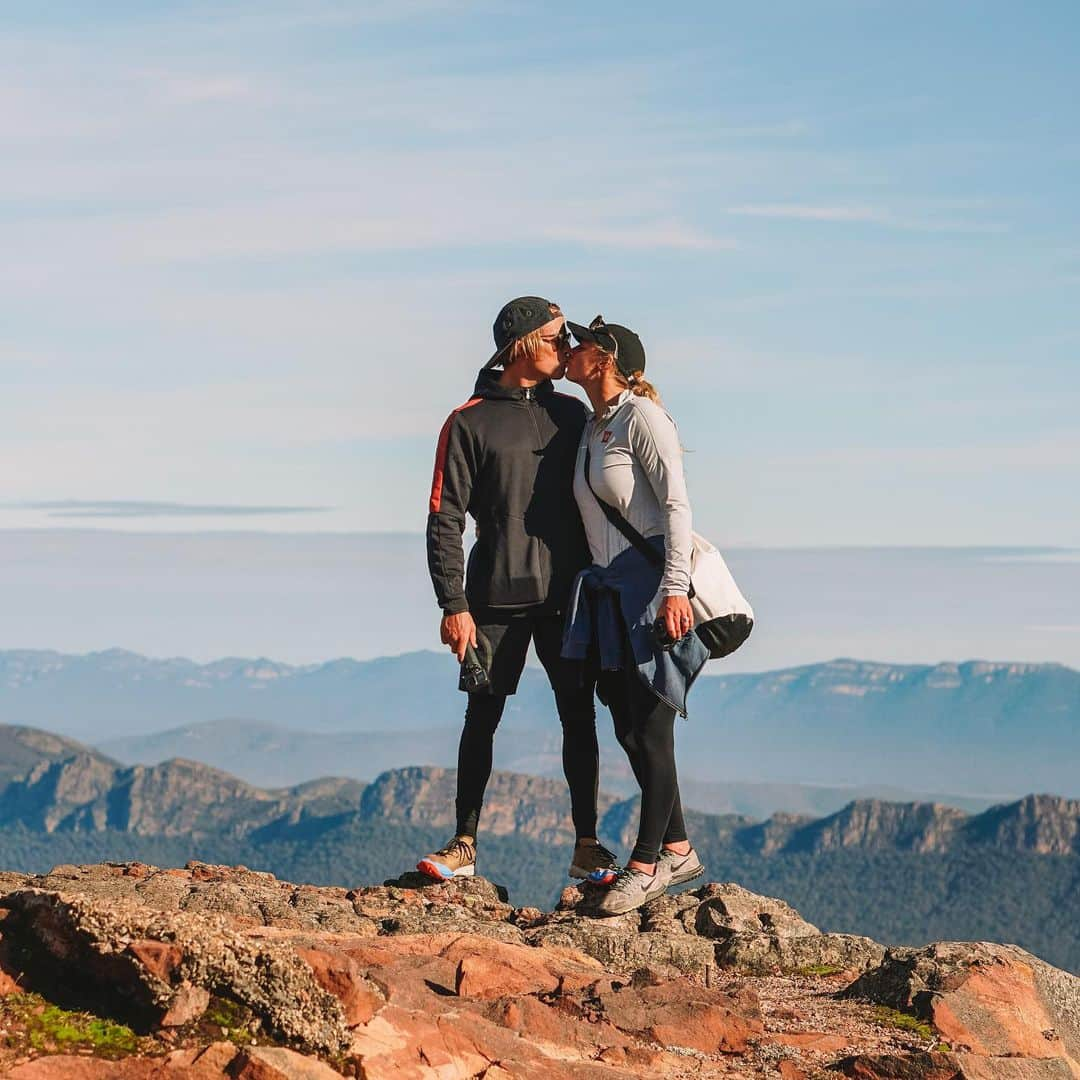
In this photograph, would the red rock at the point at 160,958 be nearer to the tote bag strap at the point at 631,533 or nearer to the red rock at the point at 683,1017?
the red rock at the point at 683,1017

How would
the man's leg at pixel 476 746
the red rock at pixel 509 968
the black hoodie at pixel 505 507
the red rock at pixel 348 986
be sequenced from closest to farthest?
the red rock at pixel 348 986 → the red rock at pixel 509 968 → the black hoodie at pixel 505 507 → the man's leg at pixel 476 746

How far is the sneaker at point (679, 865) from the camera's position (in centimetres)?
1184

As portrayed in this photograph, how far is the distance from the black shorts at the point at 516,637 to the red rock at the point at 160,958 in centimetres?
471

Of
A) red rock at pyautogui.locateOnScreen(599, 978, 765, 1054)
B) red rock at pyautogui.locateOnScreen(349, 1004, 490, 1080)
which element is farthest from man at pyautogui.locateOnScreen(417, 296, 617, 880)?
red rock at pyautogui.locateOnScreen(349, 1004, 490, 1080)

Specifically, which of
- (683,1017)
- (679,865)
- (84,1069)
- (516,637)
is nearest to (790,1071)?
(683,1017)

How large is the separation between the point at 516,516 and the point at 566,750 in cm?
207

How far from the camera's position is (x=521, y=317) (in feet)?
38.6

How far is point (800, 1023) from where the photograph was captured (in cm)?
955

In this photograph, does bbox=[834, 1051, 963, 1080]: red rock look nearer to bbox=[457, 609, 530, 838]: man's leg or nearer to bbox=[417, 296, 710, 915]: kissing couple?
bbox=[417, 296, 710, 915]: kissing couple

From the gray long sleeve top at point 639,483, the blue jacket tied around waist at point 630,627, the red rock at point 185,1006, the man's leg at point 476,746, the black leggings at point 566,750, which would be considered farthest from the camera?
the man's leg at point 476,746

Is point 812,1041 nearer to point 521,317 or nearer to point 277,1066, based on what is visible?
point 277,1066

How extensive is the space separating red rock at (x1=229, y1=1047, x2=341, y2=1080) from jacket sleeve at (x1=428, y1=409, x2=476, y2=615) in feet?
15.7

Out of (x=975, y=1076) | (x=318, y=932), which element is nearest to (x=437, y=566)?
(x=318, y=932)

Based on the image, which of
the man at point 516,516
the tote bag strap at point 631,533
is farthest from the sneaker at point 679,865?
the tote bag strap at point 631,533
